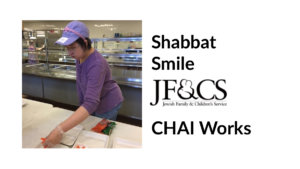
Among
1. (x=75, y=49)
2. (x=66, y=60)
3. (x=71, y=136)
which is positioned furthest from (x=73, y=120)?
(x=66, y=60)

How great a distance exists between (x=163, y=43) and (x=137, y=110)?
162 centimetres

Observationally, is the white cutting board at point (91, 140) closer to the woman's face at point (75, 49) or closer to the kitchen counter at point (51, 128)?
the kitchen counter at point (51, 128)

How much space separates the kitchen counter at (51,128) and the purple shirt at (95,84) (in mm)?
149

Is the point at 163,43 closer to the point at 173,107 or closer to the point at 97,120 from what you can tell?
the point at 173,107

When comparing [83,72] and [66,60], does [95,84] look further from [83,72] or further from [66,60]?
[66,60]

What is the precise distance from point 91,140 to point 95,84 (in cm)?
29

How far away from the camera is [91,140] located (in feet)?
2.77

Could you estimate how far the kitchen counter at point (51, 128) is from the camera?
0.82 metres

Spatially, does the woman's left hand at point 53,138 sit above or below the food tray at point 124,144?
above

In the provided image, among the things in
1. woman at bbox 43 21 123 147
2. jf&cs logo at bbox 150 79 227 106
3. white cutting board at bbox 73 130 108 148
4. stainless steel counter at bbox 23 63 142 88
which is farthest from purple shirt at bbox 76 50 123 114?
stainless steel counter at bbox 23 63 142 88

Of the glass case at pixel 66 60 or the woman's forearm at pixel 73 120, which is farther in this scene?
the glass case at pixel 66 60

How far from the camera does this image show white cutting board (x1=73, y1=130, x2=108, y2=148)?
81cm

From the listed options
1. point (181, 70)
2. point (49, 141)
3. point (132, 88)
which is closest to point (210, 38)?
point (181, 70)

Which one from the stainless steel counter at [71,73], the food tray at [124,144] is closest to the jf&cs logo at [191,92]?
the food tray at [124,144]
